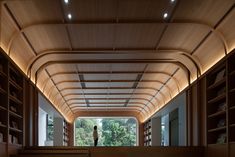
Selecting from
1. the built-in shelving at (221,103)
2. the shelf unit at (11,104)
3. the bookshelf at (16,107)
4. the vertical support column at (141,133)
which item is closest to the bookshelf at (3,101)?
the shelf unit at (11,104)

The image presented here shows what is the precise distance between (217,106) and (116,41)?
3.29 metres

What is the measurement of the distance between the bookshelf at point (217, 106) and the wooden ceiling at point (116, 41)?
47 centimetres

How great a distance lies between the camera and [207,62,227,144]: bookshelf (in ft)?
37.7

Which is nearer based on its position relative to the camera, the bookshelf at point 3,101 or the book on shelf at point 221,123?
the bookshelf at point 3,101

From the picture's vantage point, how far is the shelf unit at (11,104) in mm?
10648

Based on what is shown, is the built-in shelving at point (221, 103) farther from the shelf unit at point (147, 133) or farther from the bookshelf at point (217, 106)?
the shelf unit at point (147, 133)

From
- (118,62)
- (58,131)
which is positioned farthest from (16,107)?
(58,131)

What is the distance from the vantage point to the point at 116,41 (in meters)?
12.6

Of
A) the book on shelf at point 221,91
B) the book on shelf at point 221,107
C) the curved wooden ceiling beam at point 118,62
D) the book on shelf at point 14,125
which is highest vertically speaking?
the curved wooden ceiling beam at point 118,62

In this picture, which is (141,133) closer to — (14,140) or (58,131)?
(58,131)

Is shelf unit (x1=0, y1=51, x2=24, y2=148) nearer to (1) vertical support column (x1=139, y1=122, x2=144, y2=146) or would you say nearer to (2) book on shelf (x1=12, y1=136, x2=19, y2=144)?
(2) book on shelf (x1=12, y1=136, x2=19, y2=144)

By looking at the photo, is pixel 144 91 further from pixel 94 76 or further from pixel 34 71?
pixel 34 71

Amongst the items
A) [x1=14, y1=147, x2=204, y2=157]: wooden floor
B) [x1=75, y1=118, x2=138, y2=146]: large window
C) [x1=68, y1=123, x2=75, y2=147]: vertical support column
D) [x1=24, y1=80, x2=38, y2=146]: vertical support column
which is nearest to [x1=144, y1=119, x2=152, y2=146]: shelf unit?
[x1=68, y1=123, x2=75, y2=147]: vertical support column

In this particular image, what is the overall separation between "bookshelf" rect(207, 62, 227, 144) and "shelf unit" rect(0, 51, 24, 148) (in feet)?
17.0
